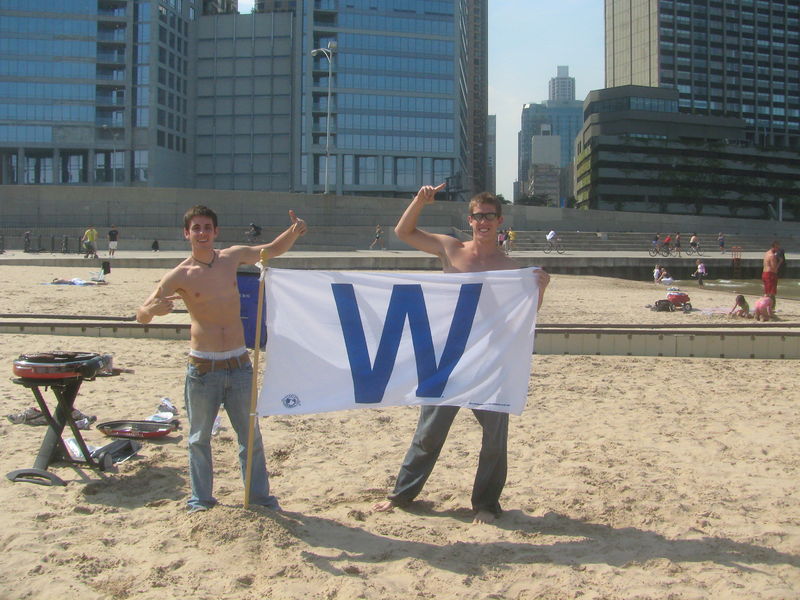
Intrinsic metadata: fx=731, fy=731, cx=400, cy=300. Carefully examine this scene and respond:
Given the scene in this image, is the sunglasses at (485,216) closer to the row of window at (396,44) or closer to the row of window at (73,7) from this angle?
the row of window at (396,44)

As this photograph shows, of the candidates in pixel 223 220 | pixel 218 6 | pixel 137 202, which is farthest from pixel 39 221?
pixel 218 6

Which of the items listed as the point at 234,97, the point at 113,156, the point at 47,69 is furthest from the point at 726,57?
the point at 47,69

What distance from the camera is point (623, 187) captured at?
112 metres

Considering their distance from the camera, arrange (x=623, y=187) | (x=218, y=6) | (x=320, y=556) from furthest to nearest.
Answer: (x=623, y=187) → (x=218, y=6) → (x=320, y=556)

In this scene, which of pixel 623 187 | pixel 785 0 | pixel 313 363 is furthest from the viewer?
pixel 785 0

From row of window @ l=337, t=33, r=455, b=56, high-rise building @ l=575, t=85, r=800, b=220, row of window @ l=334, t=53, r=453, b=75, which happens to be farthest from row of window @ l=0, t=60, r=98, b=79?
high-rise building @ l=575, t=85, r=800, b=220

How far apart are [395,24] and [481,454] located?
90206 mm

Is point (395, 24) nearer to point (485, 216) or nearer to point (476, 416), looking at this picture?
point (485, 216)

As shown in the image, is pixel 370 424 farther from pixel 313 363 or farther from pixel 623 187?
pixel 623 187

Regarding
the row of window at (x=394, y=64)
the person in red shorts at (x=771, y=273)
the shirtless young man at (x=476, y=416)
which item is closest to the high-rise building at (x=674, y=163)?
the row of window at (x=394, y=64)

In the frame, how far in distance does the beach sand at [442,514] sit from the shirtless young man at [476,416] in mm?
167

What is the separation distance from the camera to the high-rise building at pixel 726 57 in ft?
421

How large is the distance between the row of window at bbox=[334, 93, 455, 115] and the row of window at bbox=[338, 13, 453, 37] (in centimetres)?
799

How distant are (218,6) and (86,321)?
104m
